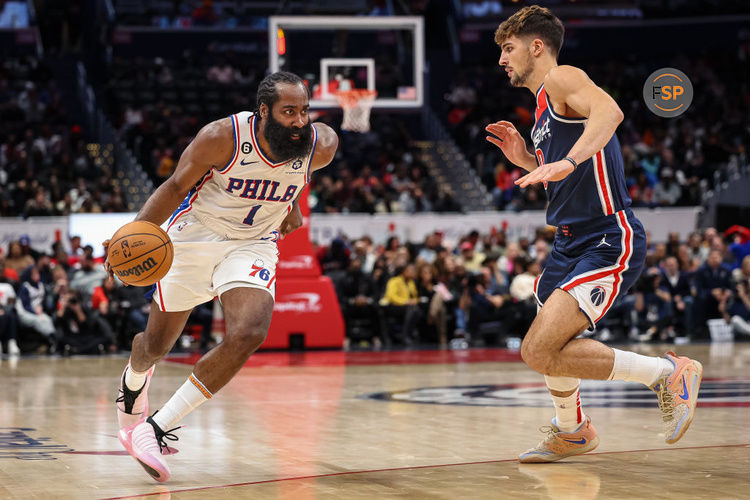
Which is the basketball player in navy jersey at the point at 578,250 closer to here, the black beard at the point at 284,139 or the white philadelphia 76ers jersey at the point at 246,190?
the black beard at the point at 284,139

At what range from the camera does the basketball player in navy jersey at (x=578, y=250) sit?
16.3 ft

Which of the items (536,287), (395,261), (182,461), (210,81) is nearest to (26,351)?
(395,261)

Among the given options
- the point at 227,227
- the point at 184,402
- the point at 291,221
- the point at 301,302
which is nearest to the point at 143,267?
the point at 227,227

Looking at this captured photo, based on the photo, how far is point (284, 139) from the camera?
5324 mm

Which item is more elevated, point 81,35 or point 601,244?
point 81,35

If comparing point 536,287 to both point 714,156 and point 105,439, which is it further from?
point 714,156

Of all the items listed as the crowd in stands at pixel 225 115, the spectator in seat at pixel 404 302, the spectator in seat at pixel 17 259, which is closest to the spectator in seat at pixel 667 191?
the crowd in stands at pixel 225 115

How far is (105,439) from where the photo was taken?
A: 6195 mm

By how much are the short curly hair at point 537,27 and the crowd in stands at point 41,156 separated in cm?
1403

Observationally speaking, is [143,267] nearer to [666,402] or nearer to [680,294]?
[666,402]

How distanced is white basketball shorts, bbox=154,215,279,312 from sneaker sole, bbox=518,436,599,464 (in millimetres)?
1562

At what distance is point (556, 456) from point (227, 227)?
2.09 meters

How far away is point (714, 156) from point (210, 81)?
12765 mm

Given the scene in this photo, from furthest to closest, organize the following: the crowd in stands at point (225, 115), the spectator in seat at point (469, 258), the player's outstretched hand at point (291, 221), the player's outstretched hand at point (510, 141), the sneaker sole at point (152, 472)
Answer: the crowd in stands at point (225, 115) → the spectator in seat at point (469, 258) → the player's outstretched hand at point (291, 221) → the player's outstretched hand at point (510, 141) → the sneaker sole at point (152, 472)
